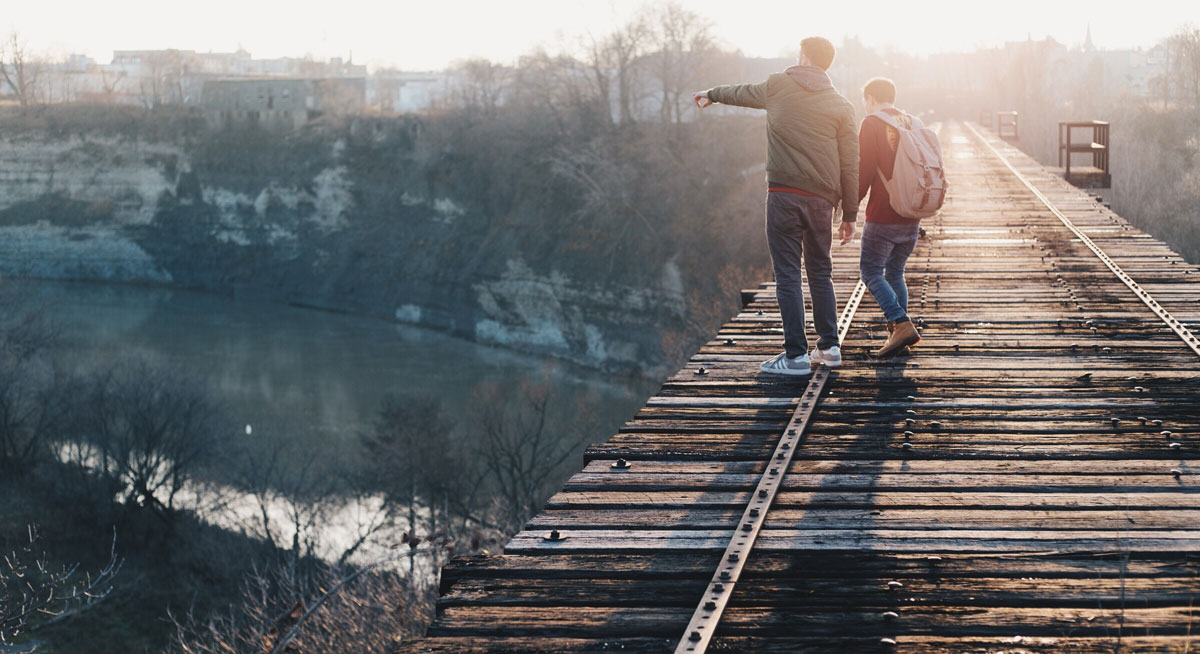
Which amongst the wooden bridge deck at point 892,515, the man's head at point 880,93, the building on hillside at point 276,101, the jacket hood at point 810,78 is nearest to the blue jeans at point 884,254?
the wooden bridge deck at point 892,515

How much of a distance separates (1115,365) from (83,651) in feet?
97.7

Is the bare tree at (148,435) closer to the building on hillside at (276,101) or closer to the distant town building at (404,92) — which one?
the building on hillside at (276,101)

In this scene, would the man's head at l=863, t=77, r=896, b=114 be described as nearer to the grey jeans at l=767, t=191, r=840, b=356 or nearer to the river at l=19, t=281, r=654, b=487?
the grey jeans at l=767, t=191, r=840, b=356

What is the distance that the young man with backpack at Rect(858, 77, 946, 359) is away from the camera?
757cm

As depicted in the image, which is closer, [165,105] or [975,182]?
[975,182]

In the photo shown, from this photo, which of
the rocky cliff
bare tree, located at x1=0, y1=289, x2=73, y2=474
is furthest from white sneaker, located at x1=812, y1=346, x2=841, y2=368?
the rocky cliff

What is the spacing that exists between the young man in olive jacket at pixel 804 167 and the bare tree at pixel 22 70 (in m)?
104

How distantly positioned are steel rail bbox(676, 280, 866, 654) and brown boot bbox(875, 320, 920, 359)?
0.66m

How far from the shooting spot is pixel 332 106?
88000 mm

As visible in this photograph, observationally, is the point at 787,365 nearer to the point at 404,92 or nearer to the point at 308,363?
the point at 308,363

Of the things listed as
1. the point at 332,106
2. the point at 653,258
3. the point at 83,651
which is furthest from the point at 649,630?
A: the point at 332,106

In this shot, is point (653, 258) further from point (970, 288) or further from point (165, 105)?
point (165, 105)

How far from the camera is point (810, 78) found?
695 centimetres

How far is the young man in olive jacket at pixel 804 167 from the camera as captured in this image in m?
7.00
